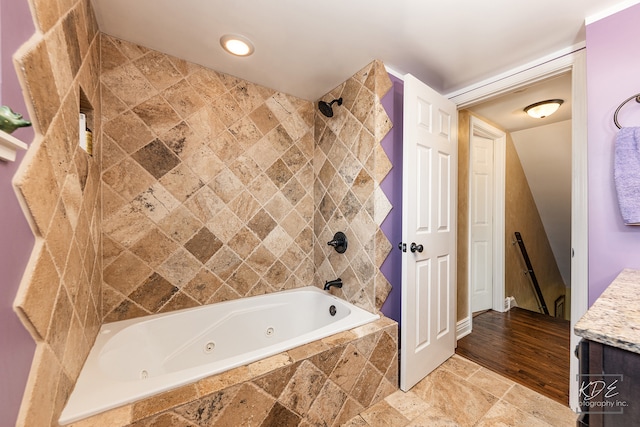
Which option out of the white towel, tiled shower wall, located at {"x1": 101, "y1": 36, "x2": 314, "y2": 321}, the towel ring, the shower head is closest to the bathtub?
tiled shower wall, located at {"x1": 101, "y1": 36, "x2": 314, "y2": 321}

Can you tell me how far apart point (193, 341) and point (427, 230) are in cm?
176

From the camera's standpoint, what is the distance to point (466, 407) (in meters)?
1.53

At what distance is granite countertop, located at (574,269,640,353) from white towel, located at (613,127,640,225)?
50 cm

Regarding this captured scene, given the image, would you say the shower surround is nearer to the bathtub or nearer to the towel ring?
the bathtub

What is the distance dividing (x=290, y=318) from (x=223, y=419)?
A: 1.09m

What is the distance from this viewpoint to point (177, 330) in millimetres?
1651

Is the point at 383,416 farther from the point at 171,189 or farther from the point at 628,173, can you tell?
the point at 171,189

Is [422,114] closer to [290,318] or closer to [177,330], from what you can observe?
[290,318]

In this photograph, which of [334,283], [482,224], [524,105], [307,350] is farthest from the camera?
[482,224]

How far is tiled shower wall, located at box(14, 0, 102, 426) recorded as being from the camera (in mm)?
658

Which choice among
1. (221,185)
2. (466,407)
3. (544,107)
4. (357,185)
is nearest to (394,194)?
(357,185)

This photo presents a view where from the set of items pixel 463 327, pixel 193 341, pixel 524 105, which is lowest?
pixel 463 327

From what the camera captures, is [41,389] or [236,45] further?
[236,45]

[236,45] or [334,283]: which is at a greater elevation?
[236,45]
